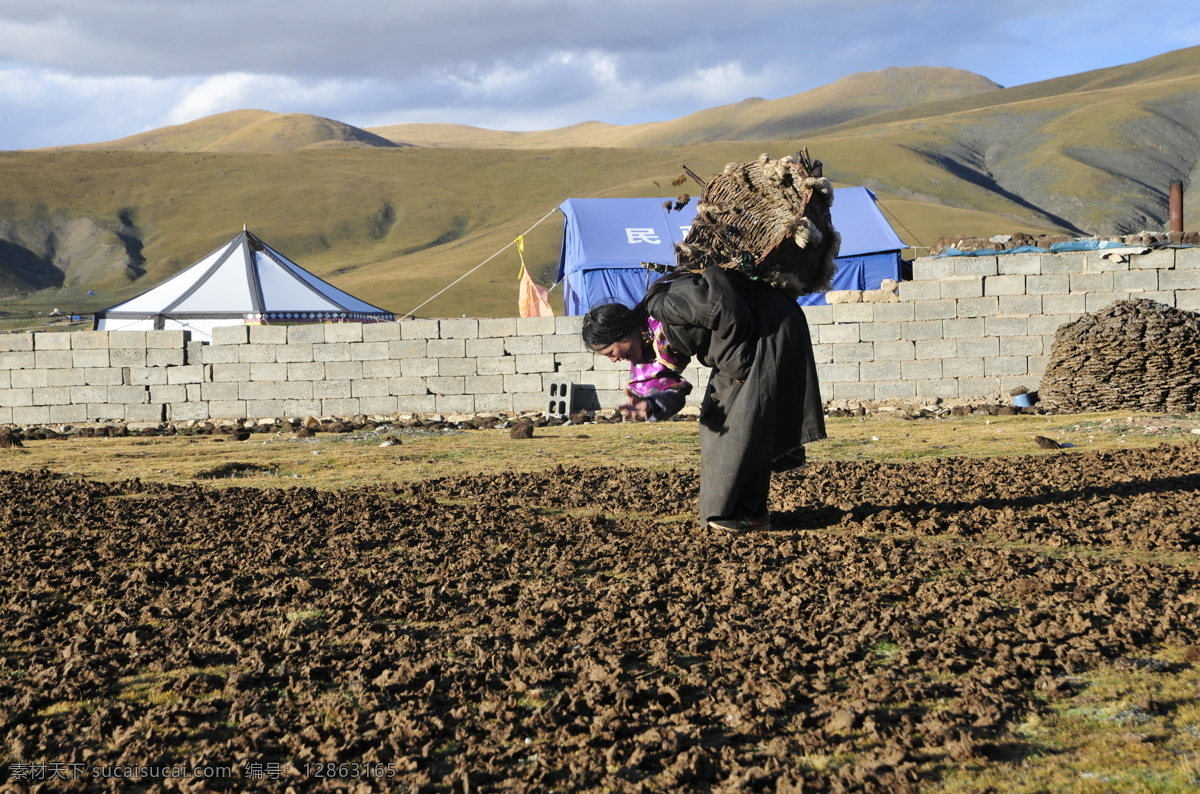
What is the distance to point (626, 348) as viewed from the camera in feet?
18.4

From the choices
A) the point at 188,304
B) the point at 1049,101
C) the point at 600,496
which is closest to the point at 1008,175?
the point at 1049,101

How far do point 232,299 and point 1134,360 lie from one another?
711 inches

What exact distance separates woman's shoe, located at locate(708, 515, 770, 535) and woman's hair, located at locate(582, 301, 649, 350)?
1.08 metres

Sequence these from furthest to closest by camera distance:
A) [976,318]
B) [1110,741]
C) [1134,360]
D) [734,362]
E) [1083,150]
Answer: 1. [1083,150]
2. [976,318]
3. [1134,360]
4. [734,362]
5. [1110,741]

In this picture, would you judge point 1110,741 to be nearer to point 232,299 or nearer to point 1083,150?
point 232,299

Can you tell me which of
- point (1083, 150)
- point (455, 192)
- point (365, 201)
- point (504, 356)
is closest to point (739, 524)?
point (504, 356)

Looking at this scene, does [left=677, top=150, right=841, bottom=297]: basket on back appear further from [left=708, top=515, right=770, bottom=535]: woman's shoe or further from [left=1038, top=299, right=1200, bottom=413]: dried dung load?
[left=1038, top=299, right=1200, bottom=413]: dried dung load

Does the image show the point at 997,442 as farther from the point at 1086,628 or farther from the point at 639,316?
the point at 1086,628

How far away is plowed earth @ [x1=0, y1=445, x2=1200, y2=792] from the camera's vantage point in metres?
2.67

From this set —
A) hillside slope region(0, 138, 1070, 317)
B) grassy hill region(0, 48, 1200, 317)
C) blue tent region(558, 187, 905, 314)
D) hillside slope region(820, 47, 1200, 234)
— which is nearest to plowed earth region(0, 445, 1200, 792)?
blue tent region(558, 187, 905, 314)

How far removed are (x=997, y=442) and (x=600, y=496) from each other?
483cm

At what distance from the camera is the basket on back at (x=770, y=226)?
543cm

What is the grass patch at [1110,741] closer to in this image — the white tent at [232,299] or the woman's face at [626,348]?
the woman's face at [626,348]

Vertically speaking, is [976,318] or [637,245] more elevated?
[637,245]
